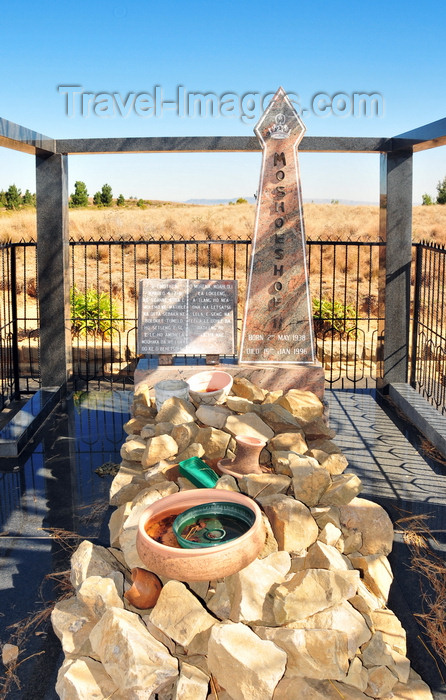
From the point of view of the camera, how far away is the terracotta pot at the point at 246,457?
14.9 ft

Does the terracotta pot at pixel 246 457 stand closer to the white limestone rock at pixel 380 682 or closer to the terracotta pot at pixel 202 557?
the terracotta pot at pixel 202 557

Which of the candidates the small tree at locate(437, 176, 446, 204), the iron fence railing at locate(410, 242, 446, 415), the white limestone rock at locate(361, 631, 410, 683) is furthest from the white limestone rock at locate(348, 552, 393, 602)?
the small tree at locate(437, 176, 446, 204)

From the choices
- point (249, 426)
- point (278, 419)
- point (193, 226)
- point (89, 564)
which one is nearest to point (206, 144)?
point (278, 419)

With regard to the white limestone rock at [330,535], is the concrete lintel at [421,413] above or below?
above

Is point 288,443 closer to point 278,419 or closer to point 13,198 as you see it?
point 278,419

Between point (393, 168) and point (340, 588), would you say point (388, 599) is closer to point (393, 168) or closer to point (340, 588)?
point (340, 588)

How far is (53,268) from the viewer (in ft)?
27.6

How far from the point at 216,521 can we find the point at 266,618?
760mm

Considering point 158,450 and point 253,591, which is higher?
point 158,450

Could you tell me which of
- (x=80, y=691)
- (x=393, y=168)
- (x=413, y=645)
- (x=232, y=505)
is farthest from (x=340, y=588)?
(x=393, y=168)

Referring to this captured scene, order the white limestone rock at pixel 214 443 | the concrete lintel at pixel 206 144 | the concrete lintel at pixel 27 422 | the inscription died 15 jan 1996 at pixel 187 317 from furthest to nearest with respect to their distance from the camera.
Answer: the concrete lintel at pixel 206 144
the inscription died 15 jan 1996 at pixel 187 317
the concrete lintel at pixel 27 422
the white limestone rock at pixel 214 443

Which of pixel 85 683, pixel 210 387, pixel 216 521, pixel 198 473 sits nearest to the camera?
pixel 85 683

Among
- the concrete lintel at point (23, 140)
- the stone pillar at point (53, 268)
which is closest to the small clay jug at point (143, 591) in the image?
the concrete lintel at point (23, 140)

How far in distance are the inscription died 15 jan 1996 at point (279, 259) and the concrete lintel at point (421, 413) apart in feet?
4.53
